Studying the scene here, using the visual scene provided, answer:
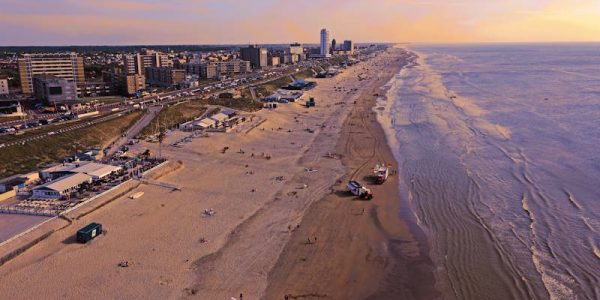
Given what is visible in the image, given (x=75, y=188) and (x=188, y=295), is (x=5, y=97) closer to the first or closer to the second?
(x=75, y=188)

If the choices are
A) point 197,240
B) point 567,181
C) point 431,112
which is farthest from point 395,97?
point 197,240

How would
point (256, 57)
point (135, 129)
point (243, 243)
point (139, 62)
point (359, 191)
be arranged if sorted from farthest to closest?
point (256, 57) < point (139, 62) < point (135, 129) < point (359, 191) < point (243, 243)

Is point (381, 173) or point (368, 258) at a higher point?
point (381, 173)

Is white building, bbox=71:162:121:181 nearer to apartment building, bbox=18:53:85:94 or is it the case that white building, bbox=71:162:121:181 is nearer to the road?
the road

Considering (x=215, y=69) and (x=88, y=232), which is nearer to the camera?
(x=88, y=232)

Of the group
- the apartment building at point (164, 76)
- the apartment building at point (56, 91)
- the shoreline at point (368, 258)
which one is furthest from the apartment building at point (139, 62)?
the shoreline at point (368, 258)

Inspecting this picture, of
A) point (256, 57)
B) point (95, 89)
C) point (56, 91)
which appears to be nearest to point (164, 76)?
point (95, 89)

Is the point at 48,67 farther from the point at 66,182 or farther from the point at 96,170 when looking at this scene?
the point at 66,182
